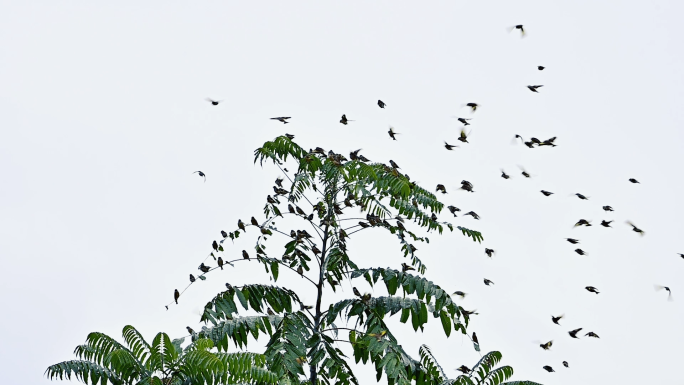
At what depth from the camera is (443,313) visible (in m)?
8.30

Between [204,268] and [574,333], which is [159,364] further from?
[574,333]

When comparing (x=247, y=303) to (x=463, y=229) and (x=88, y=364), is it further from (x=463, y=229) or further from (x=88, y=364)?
(x=463, y=229)

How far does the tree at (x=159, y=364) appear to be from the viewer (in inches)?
295

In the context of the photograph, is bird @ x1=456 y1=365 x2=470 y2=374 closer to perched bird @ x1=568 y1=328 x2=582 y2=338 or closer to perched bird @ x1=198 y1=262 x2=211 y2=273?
perched bird @ x1=568 y1=328 x2=582 y2=338

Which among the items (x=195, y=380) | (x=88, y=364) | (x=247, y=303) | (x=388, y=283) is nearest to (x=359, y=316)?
(x=388, y=283)

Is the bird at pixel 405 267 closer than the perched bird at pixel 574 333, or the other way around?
the bird at pixel 405 267

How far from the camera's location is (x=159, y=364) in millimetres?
8094

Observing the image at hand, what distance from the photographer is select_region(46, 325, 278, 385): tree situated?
7.50 meters

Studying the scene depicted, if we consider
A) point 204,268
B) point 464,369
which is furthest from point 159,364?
point 464,369

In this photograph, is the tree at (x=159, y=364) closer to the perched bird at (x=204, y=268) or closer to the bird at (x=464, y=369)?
the perched bird at (x=204, y=268)

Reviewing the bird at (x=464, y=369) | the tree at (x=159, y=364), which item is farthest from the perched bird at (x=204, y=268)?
the bird at (x=464, y=369)

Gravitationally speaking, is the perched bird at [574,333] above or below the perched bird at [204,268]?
below

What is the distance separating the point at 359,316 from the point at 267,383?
3.79ft

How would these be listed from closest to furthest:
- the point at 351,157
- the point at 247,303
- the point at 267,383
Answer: the point at 267,383, the point at 247,303, the point at 351,157
